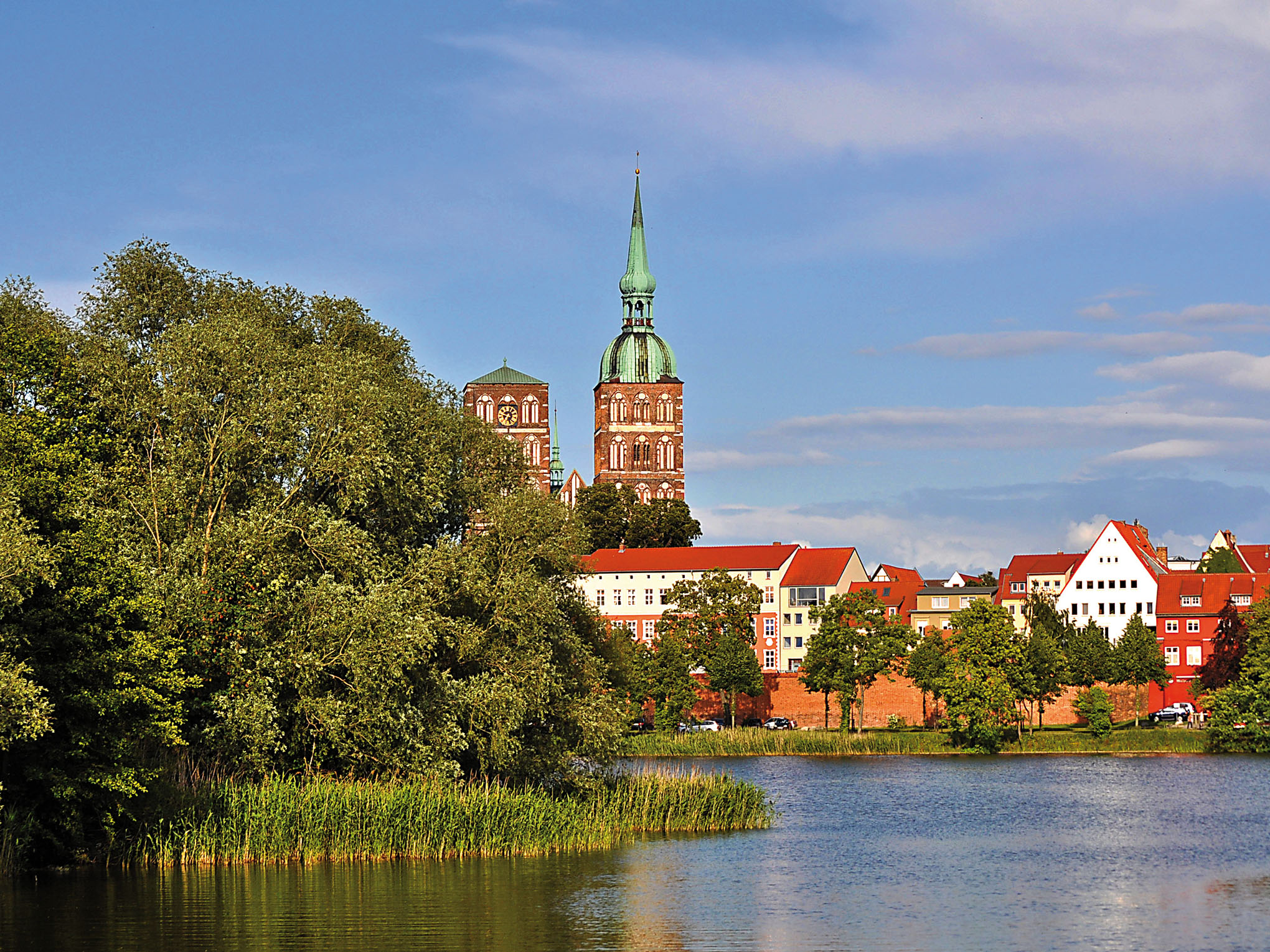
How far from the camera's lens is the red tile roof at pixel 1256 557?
153 meters

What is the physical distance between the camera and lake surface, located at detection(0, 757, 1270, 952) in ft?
91.5

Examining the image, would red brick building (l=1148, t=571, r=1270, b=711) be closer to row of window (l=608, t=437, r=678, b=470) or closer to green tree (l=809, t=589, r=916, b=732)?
green tree (l=809, t=589, r=916, b=732)

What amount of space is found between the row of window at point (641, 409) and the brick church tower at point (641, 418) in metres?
0.07

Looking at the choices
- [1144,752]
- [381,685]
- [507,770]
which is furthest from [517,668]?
[1144,752]

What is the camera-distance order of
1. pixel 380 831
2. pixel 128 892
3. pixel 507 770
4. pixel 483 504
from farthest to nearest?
1. pixel 483 504
2. pixel 507 770
3. pixel 380 831
4. pixel 128 892

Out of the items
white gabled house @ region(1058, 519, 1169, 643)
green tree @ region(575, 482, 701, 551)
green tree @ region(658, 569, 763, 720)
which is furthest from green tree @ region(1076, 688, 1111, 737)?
green tree @ region(575, 482, 701, 551)

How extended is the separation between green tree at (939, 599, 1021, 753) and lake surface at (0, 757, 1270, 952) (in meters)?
36.2

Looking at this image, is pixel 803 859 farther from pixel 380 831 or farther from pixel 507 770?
pixel 380 831

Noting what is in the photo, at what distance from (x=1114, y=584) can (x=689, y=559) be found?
3534 centimetres

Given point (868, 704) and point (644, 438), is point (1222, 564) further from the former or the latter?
point (644, 438)

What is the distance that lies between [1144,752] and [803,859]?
48967 mm

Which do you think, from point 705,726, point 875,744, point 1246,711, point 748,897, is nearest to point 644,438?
point 705,726

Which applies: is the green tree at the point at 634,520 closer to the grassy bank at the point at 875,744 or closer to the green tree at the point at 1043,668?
the green tree at the point at 1043,668

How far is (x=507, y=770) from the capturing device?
4116 centimetres
